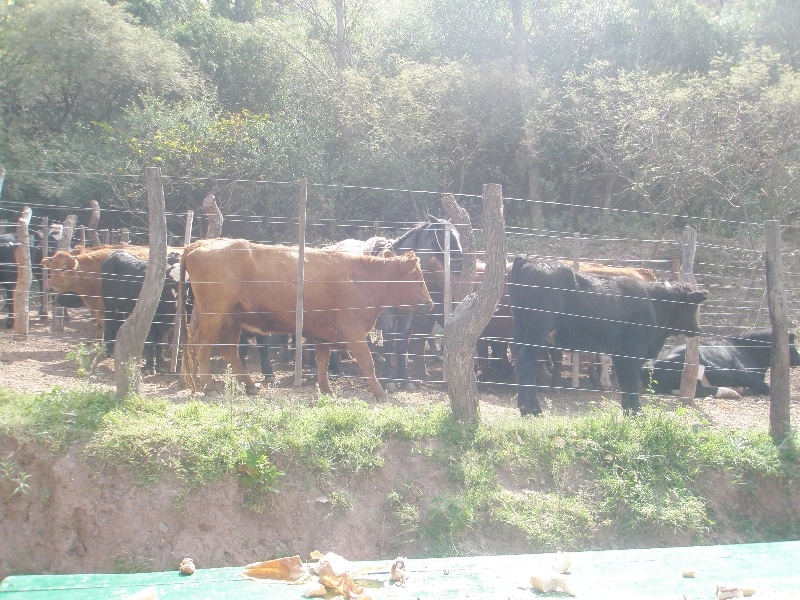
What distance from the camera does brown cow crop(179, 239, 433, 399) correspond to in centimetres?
852

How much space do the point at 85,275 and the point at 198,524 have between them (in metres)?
7.24

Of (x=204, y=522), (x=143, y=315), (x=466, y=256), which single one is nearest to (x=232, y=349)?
(x=143, y=315)

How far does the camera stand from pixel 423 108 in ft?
62.8

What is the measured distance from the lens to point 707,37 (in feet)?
75.0

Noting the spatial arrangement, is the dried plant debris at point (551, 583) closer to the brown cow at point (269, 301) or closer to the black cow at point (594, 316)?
the black cow at point (594, 316)

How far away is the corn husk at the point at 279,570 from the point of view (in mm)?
4676

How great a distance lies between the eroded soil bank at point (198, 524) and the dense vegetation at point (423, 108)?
34.7 feet

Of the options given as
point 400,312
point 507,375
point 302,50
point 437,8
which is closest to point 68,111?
point 302,50

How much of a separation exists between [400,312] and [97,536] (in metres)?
6.15

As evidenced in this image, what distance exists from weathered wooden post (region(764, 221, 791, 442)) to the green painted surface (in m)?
2.14

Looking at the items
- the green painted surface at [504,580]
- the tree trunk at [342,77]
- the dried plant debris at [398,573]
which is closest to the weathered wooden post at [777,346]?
the green painted surface at [504,580]

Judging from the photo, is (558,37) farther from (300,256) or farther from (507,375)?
(300,256)

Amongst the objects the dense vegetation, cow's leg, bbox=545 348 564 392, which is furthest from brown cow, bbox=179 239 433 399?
the dense vegetation

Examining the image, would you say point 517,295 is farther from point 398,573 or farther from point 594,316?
point 398,573
